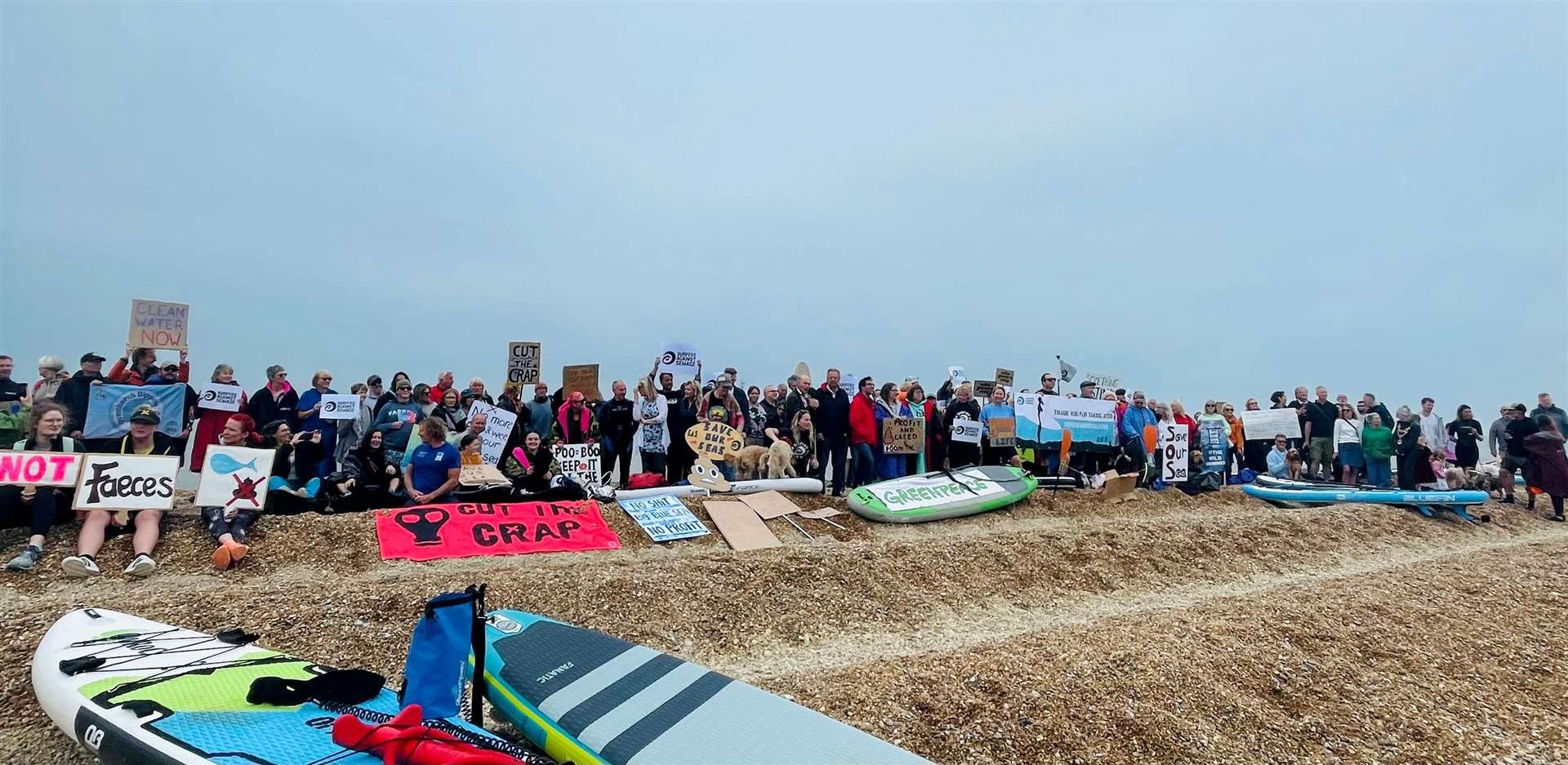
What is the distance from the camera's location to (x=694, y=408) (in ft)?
32.6

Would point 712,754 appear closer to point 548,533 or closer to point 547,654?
point 547,654

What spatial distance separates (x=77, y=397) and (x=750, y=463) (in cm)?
718

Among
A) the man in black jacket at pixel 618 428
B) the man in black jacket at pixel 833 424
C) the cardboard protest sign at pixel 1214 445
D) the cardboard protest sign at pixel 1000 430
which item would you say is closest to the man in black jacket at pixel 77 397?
the man in black jacket at pixel 618 428

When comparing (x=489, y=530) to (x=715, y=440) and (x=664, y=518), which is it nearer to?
(x=664, y=518)

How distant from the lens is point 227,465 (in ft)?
22.9

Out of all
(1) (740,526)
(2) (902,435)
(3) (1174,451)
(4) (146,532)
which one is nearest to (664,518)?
(1) (740,526)

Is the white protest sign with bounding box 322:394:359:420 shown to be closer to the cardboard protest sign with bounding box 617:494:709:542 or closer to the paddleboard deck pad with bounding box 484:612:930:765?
the cardboard protest sign with bounding box 617:494:709:542

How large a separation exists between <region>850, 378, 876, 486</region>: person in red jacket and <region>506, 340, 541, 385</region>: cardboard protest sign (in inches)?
172

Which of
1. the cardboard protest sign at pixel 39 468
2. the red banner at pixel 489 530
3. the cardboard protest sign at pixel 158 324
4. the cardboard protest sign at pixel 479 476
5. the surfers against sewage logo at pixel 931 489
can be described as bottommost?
the red banner at pixel 489 530

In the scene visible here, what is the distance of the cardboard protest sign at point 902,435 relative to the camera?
10.7 metres

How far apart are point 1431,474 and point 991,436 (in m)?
8.73

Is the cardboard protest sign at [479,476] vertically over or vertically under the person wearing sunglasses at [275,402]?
under

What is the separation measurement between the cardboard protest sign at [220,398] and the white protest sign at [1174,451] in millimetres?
12803

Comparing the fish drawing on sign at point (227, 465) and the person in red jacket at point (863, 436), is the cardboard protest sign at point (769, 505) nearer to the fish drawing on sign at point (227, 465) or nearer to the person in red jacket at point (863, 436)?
the person in red jacket at point (863, 436)
